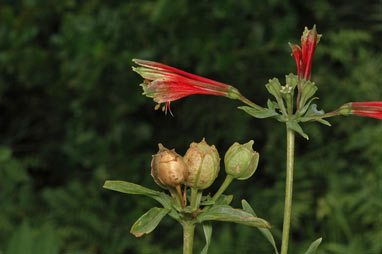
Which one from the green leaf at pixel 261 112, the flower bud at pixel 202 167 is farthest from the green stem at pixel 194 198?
the green leaf at pixel 261 112

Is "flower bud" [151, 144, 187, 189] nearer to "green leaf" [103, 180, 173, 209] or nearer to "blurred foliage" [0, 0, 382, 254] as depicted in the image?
"green leaf" [103, 180, 173, 209]

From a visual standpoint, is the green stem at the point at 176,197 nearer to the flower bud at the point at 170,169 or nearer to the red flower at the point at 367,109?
the flower bud at the point at 170,169

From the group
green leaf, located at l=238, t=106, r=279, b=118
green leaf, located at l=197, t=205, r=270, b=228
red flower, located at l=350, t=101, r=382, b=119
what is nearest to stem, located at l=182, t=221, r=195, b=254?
green leaf, located at l=197, t=205, r=270, b=228

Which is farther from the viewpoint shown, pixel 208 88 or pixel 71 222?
pixel 71 222

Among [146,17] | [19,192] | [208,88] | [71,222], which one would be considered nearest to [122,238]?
[71,222]

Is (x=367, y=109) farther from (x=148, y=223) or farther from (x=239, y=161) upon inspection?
(x=148, y=223)

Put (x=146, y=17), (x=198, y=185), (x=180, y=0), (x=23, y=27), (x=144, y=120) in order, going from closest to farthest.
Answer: (x=198, y=185)
(x=180, y=0)
(x=146, y=17)
(x=23, y=27)
(x=144, y=120)

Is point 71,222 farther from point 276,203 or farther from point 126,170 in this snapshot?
point 276,203
